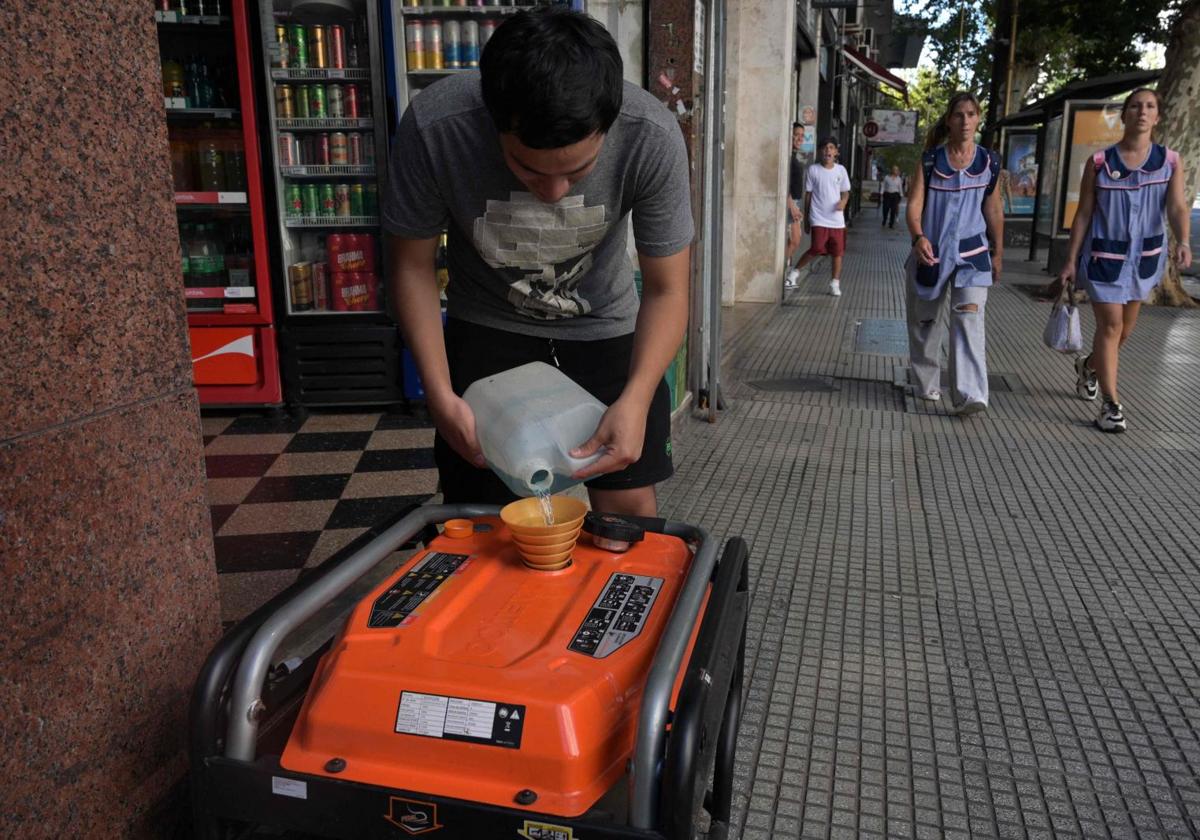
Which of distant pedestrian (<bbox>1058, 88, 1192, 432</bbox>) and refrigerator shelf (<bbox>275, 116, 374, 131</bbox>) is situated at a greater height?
refrigerator shelf (<bbox>275, 116, 374, 131</bbox>)

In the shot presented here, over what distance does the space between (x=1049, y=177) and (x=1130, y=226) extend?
386 inches

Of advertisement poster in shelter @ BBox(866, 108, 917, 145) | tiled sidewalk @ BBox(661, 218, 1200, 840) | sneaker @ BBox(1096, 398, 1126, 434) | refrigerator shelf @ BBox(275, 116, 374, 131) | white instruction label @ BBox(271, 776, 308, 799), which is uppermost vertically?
advertisement poster in shelter @ BBox(866, 108, 917, 145)

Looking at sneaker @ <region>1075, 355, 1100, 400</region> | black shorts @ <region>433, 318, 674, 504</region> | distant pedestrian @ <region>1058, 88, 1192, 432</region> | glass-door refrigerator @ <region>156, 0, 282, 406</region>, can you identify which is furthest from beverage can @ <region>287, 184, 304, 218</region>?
sneaker @ <region>1075, 355, 1100, 400</region>

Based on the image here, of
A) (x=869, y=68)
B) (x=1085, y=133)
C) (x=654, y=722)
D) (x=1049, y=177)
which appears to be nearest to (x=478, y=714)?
(x=654, y=722)

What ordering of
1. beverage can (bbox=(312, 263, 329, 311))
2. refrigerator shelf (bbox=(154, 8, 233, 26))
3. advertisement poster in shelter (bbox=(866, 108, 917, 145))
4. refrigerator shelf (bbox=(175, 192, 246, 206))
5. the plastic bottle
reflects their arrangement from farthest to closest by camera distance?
advertisement poster in shelter (bbox=(866, 108, 917, 145)) → beverage can (bbox=(312, 263, 329, 311)) → refrigerator shelf (bbox=(175, 192, 246, 206)) → refrigerator shelf (bbox=(154, 8, 233, 26)) → the plastic bottle

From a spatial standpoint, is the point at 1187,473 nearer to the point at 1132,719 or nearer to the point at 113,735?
the point at 1132,719

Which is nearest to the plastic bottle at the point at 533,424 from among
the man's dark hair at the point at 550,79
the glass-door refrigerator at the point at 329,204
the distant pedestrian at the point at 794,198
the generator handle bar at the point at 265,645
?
the generator handle bar at the point at 265,645

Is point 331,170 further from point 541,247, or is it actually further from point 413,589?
point 413,589

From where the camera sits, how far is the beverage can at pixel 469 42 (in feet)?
16.7

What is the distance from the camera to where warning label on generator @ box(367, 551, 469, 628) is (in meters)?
1.62

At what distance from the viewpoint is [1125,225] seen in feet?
17.2

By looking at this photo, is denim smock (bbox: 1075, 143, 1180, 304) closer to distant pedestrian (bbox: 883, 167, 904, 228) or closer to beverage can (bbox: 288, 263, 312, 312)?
beverage can (bbox: 288, 263, 312, 312)

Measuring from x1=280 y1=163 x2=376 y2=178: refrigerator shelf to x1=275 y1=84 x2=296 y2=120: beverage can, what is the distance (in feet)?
0.92

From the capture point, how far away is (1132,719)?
98.1 inches
